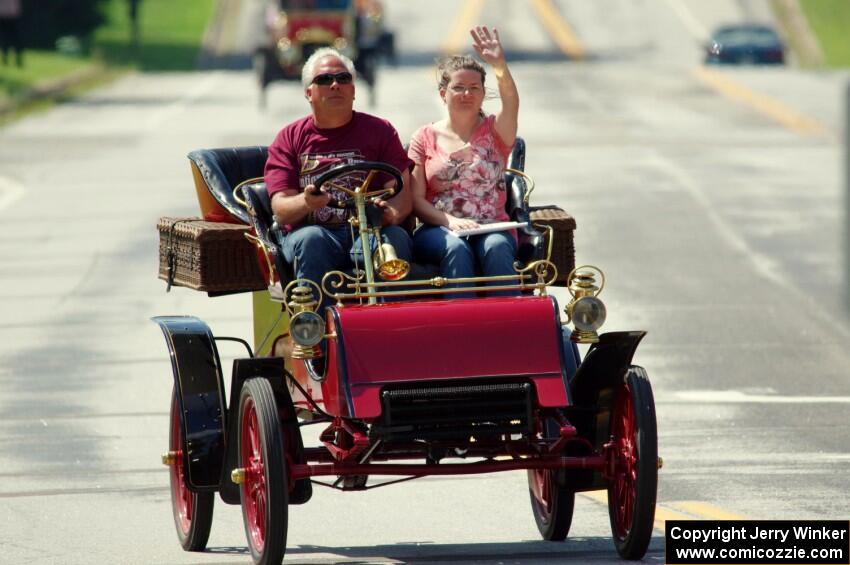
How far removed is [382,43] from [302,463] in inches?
1685

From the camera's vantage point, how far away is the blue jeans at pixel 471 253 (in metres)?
8.18

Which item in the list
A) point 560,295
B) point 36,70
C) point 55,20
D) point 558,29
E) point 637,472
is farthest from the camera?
point 558,29

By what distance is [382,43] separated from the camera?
164 ft

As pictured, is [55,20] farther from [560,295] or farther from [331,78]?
[331,78]

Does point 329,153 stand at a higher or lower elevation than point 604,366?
higher

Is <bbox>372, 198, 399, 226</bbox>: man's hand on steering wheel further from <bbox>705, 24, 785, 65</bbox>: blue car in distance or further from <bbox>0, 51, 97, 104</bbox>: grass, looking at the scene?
<bbox>705, 24, 785, 65</bbox>: blue car in distance

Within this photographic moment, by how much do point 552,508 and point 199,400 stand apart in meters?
1.63

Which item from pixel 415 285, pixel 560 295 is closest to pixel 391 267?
pixel 415 285

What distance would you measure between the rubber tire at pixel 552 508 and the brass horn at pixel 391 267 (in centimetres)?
111

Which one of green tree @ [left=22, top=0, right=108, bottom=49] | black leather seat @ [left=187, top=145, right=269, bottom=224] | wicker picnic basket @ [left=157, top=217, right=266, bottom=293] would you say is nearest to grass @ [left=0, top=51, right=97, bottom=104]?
green tree @ [left=22, top=0, right=108, bottom=49]

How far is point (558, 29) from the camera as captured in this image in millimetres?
66812

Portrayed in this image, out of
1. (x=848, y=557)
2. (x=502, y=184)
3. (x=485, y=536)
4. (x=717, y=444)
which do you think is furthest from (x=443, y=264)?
(x=717, y=444)

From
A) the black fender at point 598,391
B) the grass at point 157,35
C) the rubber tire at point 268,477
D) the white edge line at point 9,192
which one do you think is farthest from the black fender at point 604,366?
the grass at point 157,35

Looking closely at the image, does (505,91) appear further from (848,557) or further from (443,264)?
(848,557)
